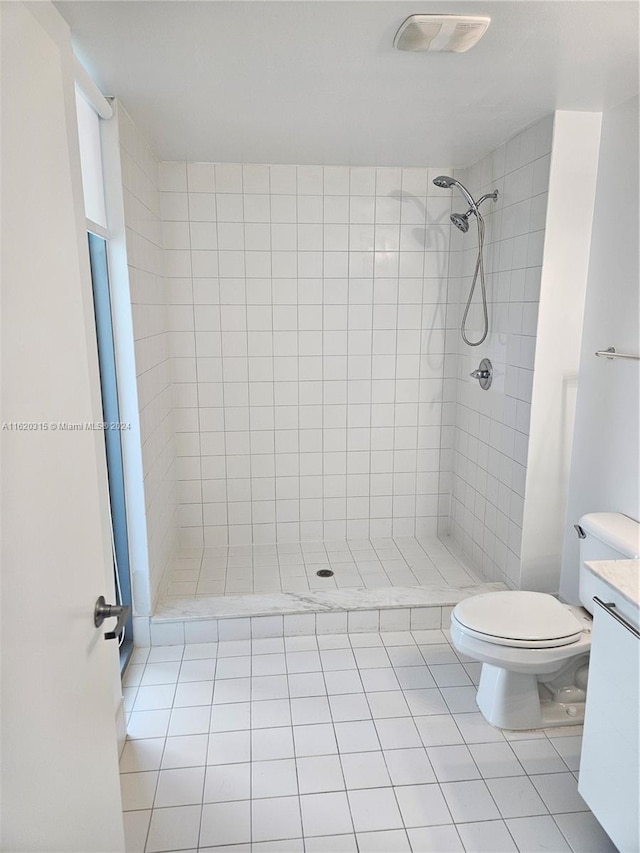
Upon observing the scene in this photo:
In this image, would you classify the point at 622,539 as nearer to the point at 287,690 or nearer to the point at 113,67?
the point at 287,690

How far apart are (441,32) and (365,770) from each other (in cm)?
225

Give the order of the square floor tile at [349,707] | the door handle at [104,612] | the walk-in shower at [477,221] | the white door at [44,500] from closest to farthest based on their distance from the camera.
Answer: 1. the white door at [44,500]
2. the door handle at [104,612]
3. the square floor tile at [349,707]
4. the walk-in shower at [477,221]

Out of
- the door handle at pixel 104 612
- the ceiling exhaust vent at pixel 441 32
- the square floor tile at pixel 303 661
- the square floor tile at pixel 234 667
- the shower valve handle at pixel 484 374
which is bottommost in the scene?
the square floor tile at pixel 234 667

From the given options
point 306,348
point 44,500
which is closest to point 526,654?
point 44,500

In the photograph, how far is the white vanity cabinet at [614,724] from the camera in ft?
4.51

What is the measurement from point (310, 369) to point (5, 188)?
2.48 metres

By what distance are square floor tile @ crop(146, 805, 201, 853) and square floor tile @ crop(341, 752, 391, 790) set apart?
1.60 feet

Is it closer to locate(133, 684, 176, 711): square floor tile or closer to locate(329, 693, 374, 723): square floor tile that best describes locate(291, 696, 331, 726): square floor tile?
locate(329, 693, 374, 723): square floor tile

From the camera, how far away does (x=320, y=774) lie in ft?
6.10

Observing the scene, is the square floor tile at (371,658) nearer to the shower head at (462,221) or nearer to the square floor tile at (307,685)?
the square floor tile at (307,685)

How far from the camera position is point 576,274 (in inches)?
93.6

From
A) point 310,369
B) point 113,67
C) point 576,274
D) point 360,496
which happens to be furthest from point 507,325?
point 113,67

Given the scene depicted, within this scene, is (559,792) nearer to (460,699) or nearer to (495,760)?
(495,760)

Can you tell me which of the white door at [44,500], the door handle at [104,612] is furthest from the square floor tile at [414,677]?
the door handle at [104,612]
